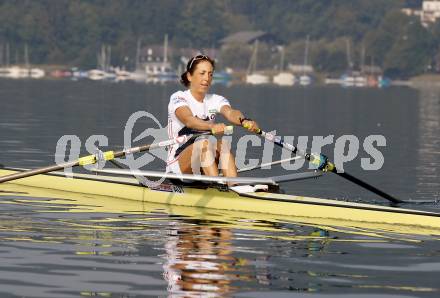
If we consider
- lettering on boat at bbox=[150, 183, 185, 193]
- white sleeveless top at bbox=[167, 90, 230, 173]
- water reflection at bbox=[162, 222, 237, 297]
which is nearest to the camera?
water reflection at bbox=[162, 222, 237, 297]

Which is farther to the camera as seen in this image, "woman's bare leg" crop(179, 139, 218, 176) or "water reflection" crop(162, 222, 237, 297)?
"woman's bare leg" crop(179, 139, 218, 176)

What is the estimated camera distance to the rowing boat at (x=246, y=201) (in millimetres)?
17391

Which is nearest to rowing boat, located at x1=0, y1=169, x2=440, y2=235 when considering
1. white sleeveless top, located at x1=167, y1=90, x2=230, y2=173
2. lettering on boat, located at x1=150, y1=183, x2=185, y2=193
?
lettering on boat, located at x1=150, y1=183, x2=185, y2=193

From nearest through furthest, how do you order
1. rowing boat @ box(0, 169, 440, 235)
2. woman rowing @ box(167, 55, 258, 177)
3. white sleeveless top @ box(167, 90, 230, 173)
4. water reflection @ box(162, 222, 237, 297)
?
water reflection @ box(162, 222, 237, 297) → rowing boat @ box(0, 169, 440, 235) → woman rowing @ box(167, 55, 258, 177) → white sleeveless top @ box(167, 90, 230, 173)

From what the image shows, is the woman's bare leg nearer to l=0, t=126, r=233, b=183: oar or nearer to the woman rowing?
the woman rowing

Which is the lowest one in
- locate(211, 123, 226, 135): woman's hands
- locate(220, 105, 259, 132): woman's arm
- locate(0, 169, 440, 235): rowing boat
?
locate(0, 169, 440, 235): rowing boat

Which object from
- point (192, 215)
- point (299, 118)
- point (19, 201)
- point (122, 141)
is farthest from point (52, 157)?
point (299, 118)

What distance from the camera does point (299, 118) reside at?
57094 millimetres

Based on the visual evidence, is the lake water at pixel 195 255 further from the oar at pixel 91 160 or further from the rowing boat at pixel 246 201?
the oar at pixel 91 160

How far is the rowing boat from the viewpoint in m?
17.4

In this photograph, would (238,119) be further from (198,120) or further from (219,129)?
(198,120)

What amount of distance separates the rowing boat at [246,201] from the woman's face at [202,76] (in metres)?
1.50

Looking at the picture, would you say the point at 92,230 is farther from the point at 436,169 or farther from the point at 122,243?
the point at 436,169

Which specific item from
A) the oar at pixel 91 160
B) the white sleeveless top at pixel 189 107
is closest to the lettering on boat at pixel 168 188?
the white sleeveless top at pixel 189 107
